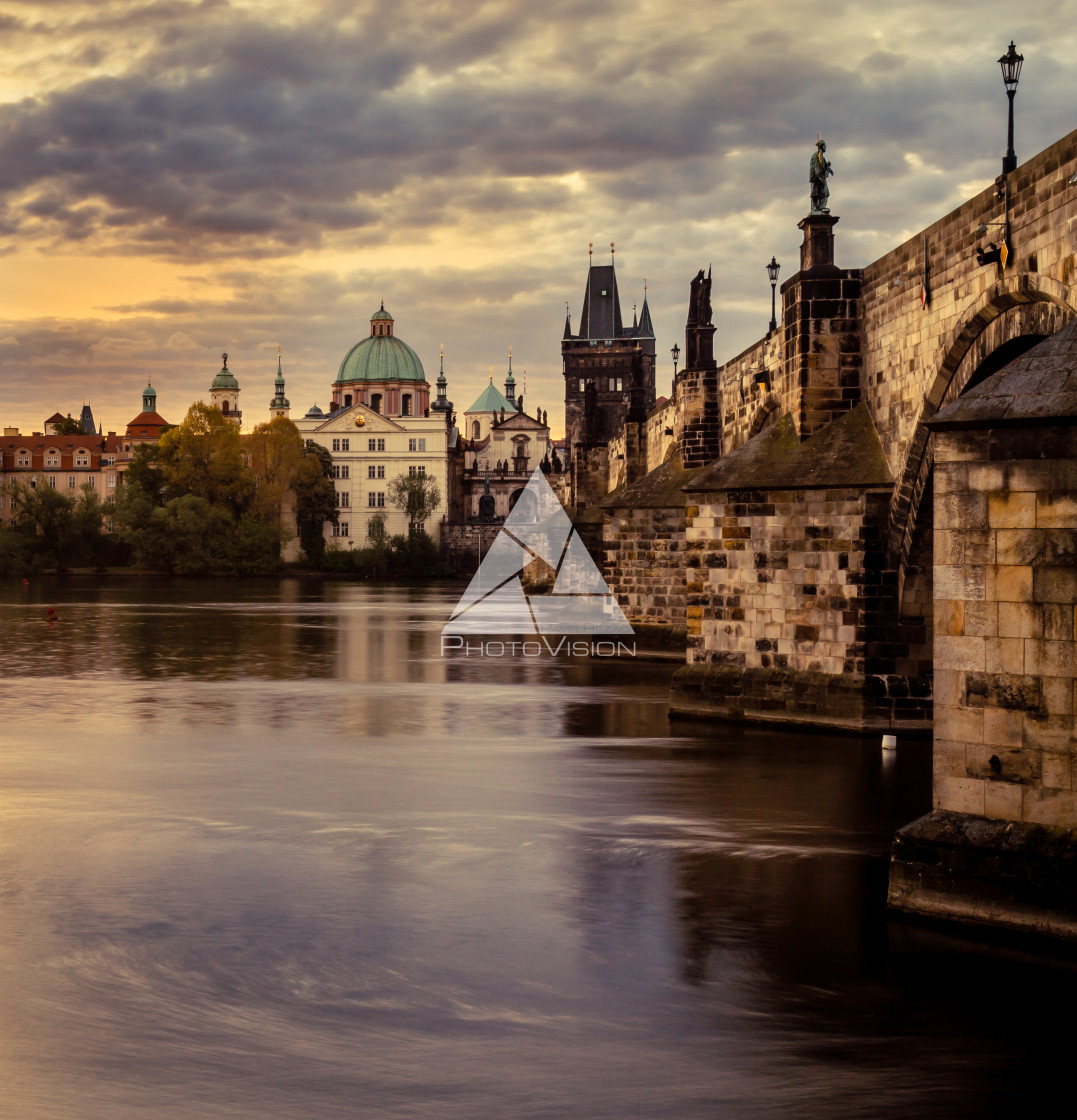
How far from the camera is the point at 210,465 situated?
3686 inches

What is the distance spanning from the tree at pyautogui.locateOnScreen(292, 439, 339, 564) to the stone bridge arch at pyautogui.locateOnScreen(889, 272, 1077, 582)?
295ft

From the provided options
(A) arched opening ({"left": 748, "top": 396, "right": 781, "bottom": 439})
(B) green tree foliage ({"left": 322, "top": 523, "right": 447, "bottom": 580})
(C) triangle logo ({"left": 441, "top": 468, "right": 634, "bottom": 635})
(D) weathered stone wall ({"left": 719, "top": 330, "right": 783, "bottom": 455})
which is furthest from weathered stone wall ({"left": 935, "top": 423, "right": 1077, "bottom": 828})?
(B) green tree foliage ({"left": 322, "top": 523, "right": 447, "bottom": 580})

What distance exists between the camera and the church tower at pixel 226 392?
14175 centimetres

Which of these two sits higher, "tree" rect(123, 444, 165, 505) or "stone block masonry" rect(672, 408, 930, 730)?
"tree" rect(123, 444, 165, 505)

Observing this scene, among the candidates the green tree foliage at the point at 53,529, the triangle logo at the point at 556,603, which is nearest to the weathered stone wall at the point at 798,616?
the triangle logo at the point at 556,603

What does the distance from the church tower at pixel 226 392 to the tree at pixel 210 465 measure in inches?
1887

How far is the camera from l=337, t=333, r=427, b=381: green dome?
13888 centimetres

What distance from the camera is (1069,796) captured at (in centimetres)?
789

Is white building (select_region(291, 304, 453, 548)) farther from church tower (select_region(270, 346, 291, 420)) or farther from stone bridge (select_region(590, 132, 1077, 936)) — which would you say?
stone bridge (select_region(590, 132, 1077, 936))

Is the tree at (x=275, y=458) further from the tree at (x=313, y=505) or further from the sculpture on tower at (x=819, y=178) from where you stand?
the sculpture on tower at (x=819, y=178)

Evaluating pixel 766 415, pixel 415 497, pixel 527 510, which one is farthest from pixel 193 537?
pixel 766 415

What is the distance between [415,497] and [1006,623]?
109952 millimetres

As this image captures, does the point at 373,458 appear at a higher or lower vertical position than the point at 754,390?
higher

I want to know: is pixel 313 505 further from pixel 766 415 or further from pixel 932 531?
pixel 932 531
